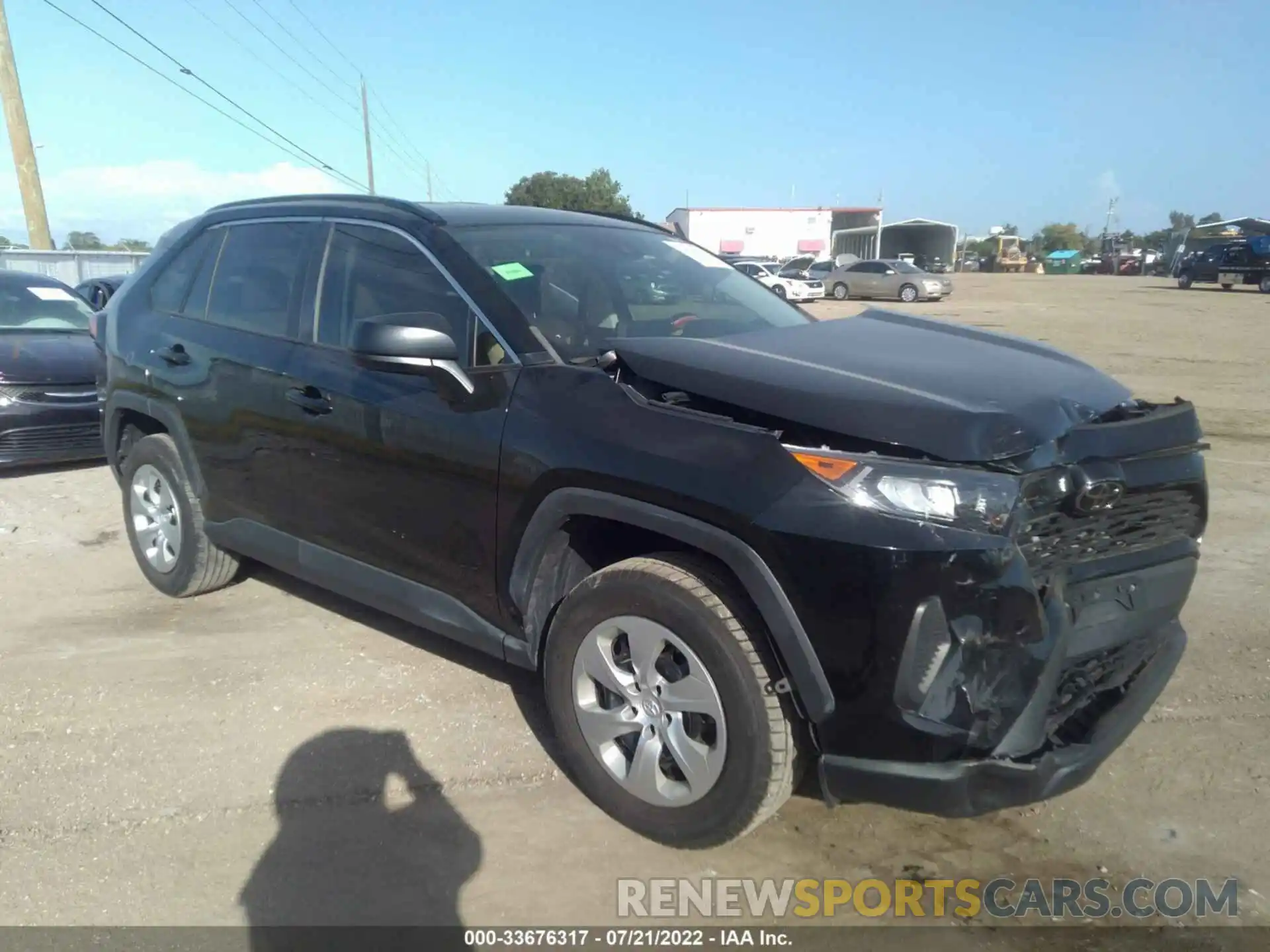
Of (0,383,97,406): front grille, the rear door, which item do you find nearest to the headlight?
the rear door

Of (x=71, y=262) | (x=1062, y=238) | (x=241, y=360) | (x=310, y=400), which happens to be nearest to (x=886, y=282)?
(x=71, y=262)

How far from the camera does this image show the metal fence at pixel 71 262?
54.1ft

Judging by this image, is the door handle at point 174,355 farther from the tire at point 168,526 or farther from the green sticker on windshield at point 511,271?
the green sticker on windshield at point 511,271

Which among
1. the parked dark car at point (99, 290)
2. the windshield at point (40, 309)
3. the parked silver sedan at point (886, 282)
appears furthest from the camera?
the parked silver sedan at point (886, 282)

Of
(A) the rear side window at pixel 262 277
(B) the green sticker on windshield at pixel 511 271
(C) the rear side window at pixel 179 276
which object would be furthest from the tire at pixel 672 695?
(C) the rear side window at pixel 179 276

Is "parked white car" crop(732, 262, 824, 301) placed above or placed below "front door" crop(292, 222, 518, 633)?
below

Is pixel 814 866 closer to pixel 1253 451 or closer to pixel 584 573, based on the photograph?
pixel 584 573

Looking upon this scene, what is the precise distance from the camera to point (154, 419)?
15.5 feet

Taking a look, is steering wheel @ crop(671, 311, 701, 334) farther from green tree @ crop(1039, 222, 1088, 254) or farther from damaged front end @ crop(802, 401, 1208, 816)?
green tree @ crop(1039, 222, 1088, 254)

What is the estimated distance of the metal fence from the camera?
16.5 metres

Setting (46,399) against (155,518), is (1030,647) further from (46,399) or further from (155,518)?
(46,399)

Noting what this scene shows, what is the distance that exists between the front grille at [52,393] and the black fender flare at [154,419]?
2.59 metres

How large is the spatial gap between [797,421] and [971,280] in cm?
5331

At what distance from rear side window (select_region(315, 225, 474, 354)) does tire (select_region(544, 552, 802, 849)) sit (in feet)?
3.36
